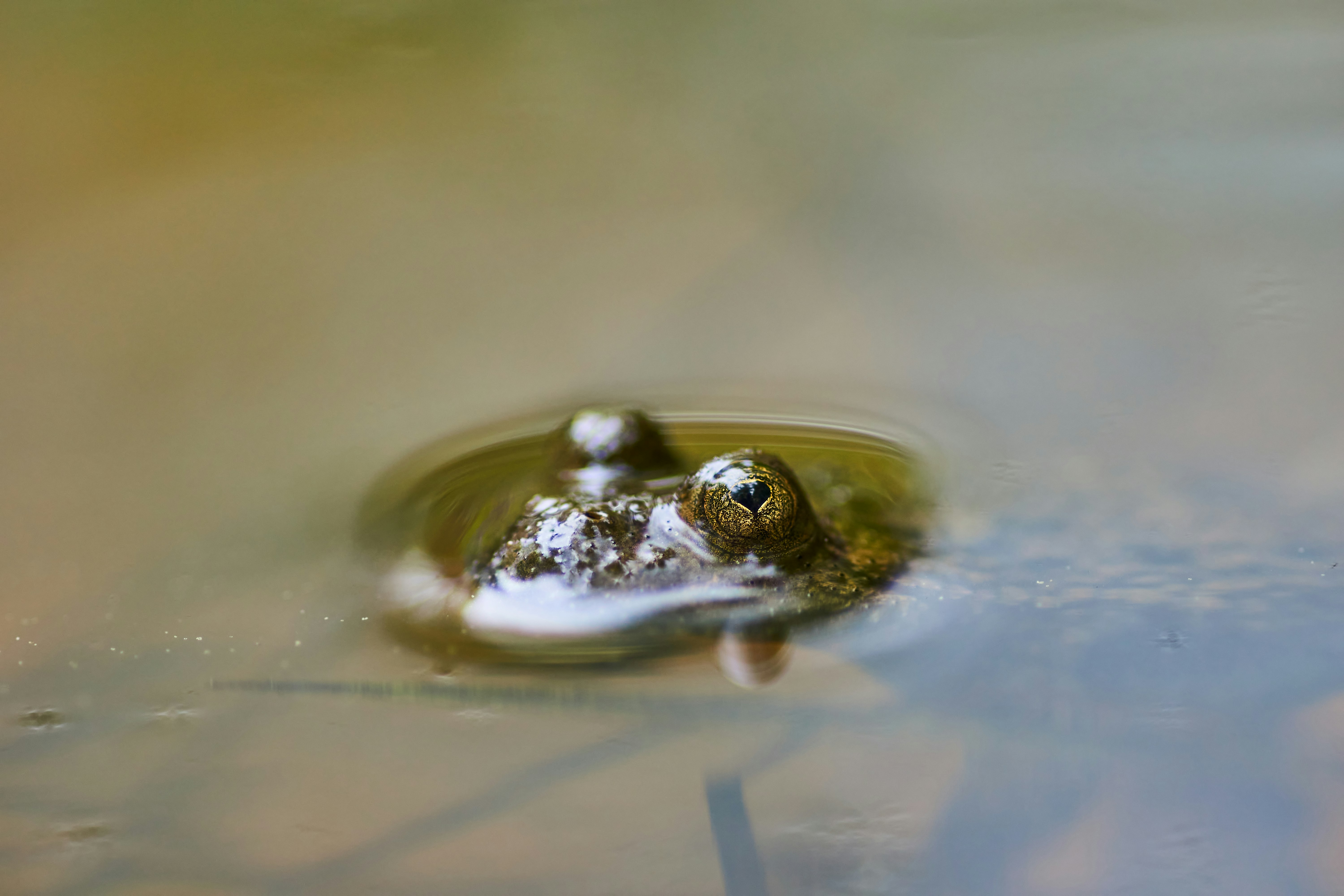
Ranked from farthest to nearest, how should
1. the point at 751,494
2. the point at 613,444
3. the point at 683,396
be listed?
the point at 683,396 < the point at 613,444 < the point at 751,494

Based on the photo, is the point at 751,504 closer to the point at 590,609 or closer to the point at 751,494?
the point at 751,494

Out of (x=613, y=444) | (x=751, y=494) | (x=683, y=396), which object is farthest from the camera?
(x=683, y=396)

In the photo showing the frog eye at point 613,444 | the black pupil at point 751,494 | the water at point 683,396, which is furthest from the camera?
the frog eye at point 613,444

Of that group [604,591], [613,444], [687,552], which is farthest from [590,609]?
[613,444]

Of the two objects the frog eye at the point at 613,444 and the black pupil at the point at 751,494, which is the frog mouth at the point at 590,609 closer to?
the black pupil at the point at 751,494

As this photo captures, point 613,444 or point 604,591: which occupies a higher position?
point 613,444

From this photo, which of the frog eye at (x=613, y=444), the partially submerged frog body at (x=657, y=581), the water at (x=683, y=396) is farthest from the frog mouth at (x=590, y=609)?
the frog eye at (x=613, y=444)

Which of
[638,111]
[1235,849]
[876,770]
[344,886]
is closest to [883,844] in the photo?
[876,770]
